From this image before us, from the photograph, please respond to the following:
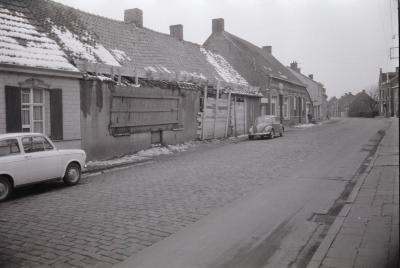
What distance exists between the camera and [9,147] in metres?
10.5

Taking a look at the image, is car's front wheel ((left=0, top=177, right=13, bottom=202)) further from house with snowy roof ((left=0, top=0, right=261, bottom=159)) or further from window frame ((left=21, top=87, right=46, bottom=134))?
window frame ((left=21, top=87, right=46, bottom=134))

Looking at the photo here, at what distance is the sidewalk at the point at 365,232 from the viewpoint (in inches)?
211

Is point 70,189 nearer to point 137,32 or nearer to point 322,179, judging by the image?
point 322,179

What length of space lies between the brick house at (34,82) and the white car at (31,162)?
311cm

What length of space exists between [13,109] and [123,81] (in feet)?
19.4

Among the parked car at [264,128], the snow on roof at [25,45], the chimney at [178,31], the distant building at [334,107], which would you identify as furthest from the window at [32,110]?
the distant building at [334,107]

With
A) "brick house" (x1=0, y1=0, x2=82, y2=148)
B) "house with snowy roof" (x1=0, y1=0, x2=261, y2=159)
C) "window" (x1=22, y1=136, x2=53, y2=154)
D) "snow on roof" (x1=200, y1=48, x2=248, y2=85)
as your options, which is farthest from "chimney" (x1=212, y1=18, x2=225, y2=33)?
"window" (x1=22, y1=136, x2=53, y2=154)

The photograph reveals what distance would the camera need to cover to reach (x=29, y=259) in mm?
5734

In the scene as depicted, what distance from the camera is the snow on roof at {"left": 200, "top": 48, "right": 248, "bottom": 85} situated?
104ft

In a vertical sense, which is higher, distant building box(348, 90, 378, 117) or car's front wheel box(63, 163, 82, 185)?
distant building box(348, 90, 378, 117)

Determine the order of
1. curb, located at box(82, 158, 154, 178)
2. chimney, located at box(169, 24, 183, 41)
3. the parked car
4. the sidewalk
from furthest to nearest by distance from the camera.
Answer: chimney, located at box(169, 24, 183, 41), the parked car, curb, located at box(82, 158, 154, 178), the sidewalk

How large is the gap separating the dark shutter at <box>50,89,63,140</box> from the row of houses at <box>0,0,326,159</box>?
0.12 ft

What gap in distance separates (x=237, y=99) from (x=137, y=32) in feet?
28.0

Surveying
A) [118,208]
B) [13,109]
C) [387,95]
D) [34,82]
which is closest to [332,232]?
[118,208]
